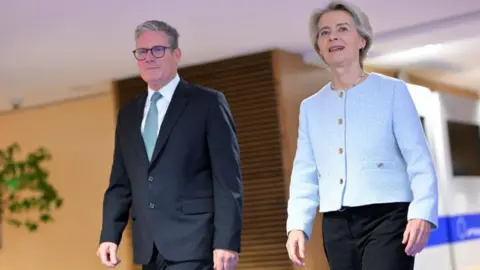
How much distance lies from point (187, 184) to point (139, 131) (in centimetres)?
25

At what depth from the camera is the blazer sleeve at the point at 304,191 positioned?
213 cm

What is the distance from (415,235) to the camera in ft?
6.22

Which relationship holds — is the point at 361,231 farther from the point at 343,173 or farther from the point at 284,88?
the point at 284,88

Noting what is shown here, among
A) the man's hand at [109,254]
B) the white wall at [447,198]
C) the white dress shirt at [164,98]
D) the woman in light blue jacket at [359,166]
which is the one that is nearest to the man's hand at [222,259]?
the woman in light blue jacket at [359,166]

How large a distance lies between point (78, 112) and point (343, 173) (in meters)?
5.88

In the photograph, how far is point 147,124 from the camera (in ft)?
7.93

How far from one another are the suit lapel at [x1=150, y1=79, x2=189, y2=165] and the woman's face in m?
0.54

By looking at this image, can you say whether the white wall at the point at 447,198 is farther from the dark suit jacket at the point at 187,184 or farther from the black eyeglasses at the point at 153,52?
the black eyeglasses at the point at 153,52

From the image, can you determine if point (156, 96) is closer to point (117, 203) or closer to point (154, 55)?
point (154, 55)

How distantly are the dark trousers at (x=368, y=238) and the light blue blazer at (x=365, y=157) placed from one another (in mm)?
35

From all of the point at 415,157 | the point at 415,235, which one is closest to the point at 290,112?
the point at 415,157

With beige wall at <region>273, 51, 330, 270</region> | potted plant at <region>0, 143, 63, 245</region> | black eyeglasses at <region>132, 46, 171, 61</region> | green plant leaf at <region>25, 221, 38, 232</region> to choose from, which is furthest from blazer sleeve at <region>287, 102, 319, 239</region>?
green plant leaf at <region>25, 221, 38, 232</region>

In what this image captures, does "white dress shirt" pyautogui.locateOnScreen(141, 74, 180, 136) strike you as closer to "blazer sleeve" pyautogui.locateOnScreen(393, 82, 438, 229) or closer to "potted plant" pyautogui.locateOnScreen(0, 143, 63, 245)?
"blazer sleeve" pyautogui.locateOnScreen(393, 82, 438, 229)

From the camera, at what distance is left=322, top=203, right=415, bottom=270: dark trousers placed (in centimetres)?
197
